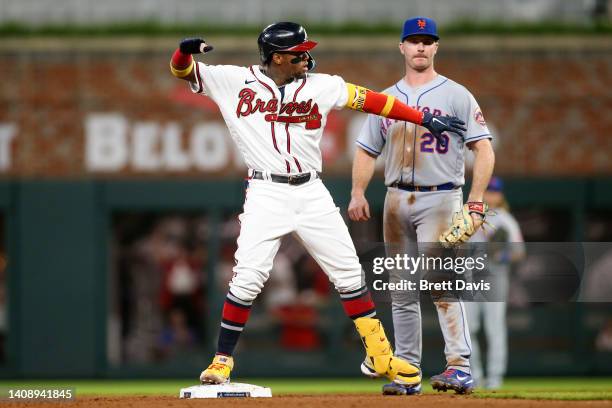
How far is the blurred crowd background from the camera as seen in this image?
14.6 meters

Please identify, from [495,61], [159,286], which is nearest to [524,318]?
[495,61]

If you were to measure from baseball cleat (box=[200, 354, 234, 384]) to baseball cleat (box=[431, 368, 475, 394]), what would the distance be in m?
1.31

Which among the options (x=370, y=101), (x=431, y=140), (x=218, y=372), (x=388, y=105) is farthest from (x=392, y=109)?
(x=218, y=372)

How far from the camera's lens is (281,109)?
6.68m

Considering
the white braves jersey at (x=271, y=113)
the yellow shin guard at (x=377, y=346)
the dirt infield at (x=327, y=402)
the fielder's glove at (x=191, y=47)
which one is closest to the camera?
the dirt infield at (x=327, y=402)

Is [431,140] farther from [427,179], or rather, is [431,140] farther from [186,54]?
[186,54]

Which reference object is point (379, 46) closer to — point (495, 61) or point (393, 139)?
point (495, 61)

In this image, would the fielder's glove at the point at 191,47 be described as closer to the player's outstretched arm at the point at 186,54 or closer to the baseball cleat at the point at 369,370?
the player's outstretched arm at the point at 186,54

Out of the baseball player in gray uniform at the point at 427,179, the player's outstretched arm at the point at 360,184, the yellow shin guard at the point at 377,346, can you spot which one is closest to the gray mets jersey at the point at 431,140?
the baseball player in gray uniform at the point at 427,179

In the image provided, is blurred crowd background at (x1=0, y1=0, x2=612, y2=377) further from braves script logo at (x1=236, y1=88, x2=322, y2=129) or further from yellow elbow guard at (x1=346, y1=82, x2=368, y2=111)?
braves script logo at (x1=236, y1=88, x2=322, y2=129)

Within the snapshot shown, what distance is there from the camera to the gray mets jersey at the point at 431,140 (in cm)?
719

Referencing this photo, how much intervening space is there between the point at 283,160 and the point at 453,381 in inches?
68.5

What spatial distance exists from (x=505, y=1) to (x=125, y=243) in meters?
5.96

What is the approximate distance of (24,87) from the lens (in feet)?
48.4
